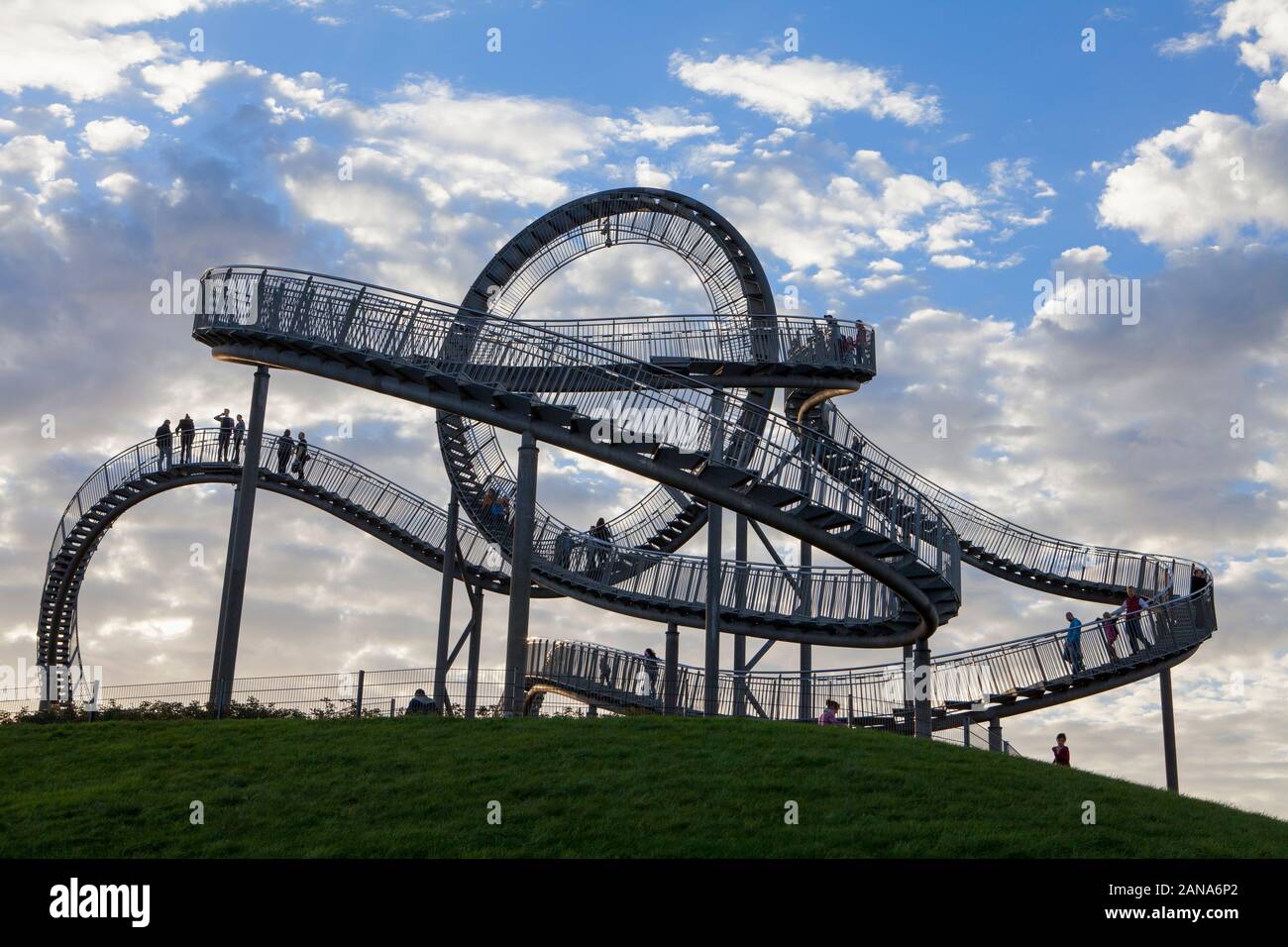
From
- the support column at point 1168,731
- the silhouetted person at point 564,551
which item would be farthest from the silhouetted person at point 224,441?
the support column at point 1168,731

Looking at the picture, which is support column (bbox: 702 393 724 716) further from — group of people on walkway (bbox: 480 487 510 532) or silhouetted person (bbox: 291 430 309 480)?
silhouetted person (bbox: 291 430 309 480)

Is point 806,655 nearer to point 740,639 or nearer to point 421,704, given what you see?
point 740,639

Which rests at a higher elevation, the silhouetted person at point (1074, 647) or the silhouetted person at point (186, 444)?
the silhouetted person at point (186, 444)

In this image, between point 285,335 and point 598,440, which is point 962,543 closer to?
point 598,440

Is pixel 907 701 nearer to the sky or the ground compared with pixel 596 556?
nearer to the ground

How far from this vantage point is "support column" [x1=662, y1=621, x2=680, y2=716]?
2798cm

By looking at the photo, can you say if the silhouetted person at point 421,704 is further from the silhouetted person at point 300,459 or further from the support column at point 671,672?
the silhouetted person at point 300,459

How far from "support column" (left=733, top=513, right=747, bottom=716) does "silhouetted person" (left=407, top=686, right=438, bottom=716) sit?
216 inches

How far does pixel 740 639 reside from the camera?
1303 inches

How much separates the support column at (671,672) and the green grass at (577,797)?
20.2 feet

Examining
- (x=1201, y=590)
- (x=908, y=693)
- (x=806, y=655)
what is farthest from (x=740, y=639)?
(x=1201, y=590)

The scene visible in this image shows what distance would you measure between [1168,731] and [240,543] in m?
20.8

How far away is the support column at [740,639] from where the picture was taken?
26422mm
